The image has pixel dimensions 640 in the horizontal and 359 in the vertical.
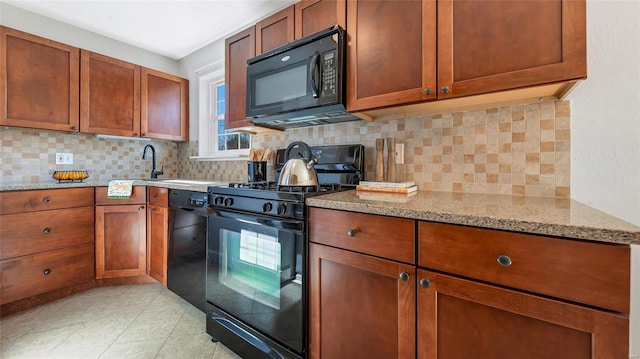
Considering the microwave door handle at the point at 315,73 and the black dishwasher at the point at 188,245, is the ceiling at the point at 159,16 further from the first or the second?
the black dishwasher at the point at 188,245

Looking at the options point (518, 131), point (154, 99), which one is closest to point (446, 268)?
point (518, 131)

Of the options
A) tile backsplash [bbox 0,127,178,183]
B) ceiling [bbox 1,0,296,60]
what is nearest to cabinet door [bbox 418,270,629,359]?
ceiling [bbox 1,0,296,60]

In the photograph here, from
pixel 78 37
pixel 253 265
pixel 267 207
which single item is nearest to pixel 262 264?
pixel 253 265

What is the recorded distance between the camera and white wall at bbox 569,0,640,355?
3.49 feet

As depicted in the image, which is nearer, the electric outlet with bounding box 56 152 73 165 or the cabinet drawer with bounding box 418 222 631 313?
Answer: the cabinet drawer with bounding box 418 222 631 313

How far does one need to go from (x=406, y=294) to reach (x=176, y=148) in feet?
10.8

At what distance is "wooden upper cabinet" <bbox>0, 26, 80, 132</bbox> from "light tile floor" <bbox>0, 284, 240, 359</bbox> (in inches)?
58.3

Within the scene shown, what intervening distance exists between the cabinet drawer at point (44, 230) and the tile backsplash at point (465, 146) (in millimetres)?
689

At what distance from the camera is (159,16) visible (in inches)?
91.3

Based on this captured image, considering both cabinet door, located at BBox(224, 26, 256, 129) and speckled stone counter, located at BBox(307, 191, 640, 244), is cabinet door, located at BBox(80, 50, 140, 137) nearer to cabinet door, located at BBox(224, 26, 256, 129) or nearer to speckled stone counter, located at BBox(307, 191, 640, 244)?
cabinet door, located at BBox(224, 26, 256, 129)

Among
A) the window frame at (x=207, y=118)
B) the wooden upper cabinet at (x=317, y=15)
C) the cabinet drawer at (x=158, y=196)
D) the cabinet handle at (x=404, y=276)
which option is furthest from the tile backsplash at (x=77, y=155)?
the cabinet handle at (x=404, y=276)

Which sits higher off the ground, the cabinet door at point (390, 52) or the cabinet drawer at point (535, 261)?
the cabinet door at point (390, 52)

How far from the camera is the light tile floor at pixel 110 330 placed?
1505 mm

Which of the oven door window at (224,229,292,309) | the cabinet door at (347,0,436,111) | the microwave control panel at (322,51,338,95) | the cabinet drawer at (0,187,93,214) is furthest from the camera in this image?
the cabinet drawer at (0,187,93,214)
